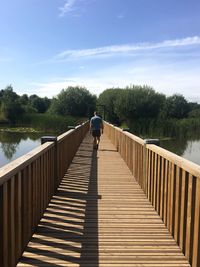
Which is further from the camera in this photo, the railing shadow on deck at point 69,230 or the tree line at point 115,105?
the tree line at point 115,105

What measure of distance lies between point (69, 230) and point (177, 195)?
1.42 metres

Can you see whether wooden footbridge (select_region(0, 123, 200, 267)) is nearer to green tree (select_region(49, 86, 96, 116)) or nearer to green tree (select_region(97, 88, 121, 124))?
green tree (select_region(97, 88, 121, 124))

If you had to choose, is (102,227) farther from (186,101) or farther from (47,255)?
(186,101)

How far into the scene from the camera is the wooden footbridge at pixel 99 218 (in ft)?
10.9

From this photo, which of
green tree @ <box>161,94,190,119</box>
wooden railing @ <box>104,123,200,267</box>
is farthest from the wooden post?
green tree @ <box>161,94,190,119</box>

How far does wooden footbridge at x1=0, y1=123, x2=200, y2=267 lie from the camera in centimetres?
333

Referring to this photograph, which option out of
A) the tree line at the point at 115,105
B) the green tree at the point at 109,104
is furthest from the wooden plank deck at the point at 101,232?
the green tree at the point at 109,104

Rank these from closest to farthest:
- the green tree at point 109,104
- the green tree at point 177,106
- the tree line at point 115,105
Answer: the tree line at point 115,105
the green tree at point 109,104
the green tree at point 177,106

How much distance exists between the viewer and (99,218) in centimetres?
500

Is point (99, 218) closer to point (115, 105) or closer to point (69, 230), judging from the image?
point (69, 230)

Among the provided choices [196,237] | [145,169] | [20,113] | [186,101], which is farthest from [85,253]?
[186,101]

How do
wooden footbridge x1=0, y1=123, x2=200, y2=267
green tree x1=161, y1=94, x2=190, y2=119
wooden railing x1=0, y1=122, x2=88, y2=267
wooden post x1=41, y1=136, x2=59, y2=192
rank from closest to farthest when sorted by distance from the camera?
wooden railing x1=0, y1=122, x2=88, y2=267 → wooden footbridge x1=0, y1=123, x2=200, y2=267 → wooden post x1=41, y1=136, x2=59, y2=192 → green tree x1=161, y1=94, x2=190, y2=119

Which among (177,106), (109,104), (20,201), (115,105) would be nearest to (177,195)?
(20,201)

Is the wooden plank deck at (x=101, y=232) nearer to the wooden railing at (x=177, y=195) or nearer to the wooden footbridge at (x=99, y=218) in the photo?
the wooden footbridge at (x=99, y=218)
